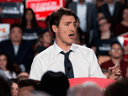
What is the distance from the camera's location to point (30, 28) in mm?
4527

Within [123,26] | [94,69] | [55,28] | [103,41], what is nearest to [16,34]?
[103,41]

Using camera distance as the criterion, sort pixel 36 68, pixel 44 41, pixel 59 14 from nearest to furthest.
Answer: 1. pixel 36 68
2. pixel 59 14
3. pixel 44 41

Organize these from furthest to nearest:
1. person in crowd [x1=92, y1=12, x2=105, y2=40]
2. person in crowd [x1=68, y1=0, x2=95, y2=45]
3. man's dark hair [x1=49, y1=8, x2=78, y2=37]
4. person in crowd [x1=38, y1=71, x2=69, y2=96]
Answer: person in crowd [x1=68, y1=0, x2=95, y2=45] < person in crowd [x1=92, y1=12, x2=105, y2=40] < man's dark hair [x1=49, y1=8, x2=78, y2=37] < person in crowd [x1=38, y1=71, x2=69, y2=96]

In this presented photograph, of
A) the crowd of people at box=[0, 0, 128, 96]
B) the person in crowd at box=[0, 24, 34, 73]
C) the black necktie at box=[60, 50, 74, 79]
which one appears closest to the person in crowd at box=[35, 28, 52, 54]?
the crowd of people at box=[0, 0, 128, 96]

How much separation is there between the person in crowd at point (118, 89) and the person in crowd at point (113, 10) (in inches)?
163

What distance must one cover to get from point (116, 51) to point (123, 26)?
3.22 feet

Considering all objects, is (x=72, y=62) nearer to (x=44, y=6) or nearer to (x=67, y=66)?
(x=67, y=66)

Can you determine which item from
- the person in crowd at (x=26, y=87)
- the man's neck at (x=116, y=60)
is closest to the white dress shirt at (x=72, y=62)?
the person in crowd at (x=26, y=87)

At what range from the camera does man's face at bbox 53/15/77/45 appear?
1.47m

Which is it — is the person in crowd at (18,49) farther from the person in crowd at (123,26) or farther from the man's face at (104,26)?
the person in crowd at (123,26)

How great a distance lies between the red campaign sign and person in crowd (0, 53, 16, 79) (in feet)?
7.64

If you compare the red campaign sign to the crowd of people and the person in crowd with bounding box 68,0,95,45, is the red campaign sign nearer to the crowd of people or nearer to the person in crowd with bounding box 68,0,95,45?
the crowd of people

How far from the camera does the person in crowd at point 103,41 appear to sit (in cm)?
383

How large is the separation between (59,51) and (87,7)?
3732mm
